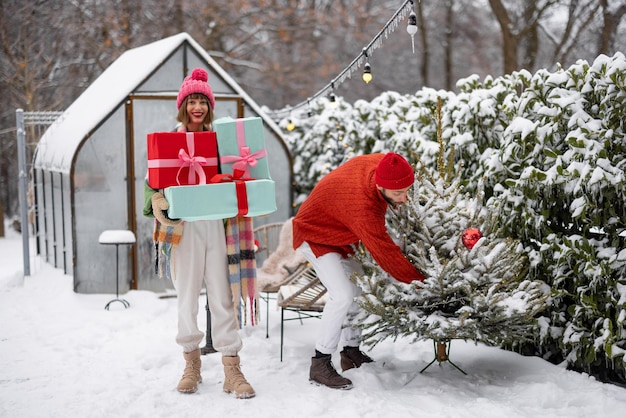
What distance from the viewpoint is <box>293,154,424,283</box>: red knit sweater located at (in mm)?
4266

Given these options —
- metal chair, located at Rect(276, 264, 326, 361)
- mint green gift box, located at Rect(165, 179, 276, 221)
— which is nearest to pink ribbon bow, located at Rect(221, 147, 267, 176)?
mint green gift box, located at Rect(165, 179, 276, 221)

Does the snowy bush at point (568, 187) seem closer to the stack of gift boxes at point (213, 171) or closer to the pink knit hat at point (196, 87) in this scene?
the stack of gift boxes at point (213, 171)

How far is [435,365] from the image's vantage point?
196 inches

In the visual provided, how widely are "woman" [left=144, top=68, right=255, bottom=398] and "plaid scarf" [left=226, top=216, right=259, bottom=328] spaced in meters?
0.05

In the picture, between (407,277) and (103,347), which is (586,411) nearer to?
(407,277)

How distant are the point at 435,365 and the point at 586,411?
1.20 m

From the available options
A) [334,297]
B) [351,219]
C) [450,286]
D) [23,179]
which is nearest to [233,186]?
[351,219]

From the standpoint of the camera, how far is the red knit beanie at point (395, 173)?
13.8 ft

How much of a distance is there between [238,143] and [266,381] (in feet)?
5.57

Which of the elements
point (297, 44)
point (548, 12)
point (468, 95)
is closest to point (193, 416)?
point (468, 95)

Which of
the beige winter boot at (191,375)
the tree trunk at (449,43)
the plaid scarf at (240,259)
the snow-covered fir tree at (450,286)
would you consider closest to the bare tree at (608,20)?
the tree trunk at (449,43)

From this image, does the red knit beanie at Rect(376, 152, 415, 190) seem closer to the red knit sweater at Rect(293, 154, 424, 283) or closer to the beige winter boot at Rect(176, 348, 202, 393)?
the red knit sweater at Rect(293, 154, 424, 283)

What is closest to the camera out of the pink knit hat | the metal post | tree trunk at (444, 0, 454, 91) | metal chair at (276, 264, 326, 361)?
the pink knit hat

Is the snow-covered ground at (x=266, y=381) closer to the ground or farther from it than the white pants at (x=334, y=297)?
closer to the ground
